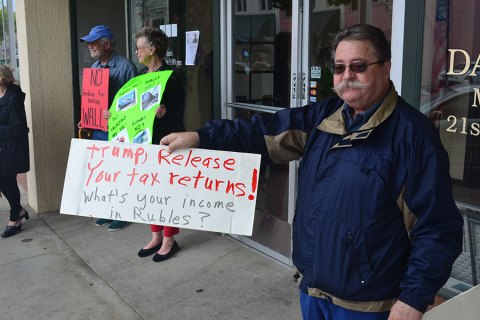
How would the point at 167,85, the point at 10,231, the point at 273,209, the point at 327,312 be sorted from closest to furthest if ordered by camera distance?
the point at 327,312, the point at 167,85, the point at 273,209, the point at 10,231

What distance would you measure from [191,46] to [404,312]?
3663 mm

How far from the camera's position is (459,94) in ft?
9.43

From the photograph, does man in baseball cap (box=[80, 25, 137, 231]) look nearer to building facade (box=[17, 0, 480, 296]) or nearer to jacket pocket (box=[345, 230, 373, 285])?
building facade (box=[17, 0, 480, 296])

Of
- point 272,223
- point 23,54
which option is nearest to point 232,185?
point 272,223

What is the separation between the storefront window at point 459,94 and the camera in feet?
9.17

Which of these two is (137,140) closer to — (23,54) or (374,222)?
(374,222)

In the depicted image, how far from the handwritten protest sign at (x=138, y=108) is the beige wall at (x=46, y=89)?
2426 millimetres

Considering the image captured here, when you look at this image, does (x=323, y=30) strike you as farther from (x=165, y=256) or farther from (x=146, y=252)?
(x=146, y=252)

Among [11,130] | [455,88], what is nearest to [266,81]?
[455,88]

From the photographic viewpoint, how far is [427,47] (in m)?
2.93

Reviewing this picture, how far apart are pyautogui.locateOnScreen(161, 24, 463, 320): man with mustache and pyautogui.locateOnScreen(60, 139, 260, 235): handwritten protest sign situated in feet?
1.58

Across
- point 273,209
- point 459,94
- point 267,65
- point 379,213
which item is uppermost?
point 267,65

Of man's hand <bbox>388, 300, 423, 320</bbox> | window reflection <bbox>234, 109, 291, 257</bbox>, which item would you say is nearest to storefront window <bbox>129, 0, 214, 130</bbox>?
window reflection <bbox>234, 109, 291, 257</bbox>

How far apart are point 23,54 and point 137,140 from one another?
3060mm
